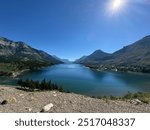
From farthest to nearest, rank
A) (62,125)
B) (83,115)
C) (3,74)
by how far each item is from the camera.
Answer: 1. (3,74)
2. (83,115)
3. (62,125)

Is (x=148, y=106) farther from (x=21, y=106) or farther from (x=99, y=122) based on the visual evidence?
(x=21, y=106)

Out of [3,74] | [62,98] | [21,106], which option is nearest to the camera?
[21,106]

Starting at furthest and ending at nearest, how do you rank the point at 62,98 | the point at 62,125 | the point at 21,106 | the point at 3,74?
the point at 3,74
the point at 62,98
the point at 21,106
the point at 62,125

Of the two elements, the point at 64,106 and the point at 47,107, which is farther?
the point at 64,106

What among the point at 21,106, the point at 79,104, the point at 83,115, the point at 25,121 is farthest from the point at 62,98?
the point at 25,121

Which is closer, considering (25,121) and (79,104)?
(25,121)

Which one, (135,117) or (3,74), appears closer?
(135,117)

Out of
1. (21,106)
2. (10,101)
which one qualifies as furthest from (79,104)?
(10,101)

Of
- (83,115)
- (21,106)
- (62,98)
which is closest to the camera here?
(83,115)

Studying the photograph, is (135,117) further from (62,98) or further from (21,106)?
(21,106)
